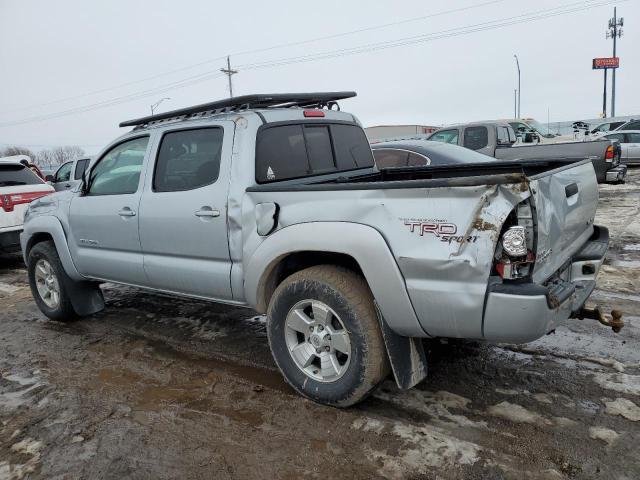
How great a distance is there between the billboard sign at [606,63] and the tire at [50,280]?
193ft

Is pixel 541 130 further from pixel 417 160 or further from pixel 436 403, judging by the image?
pixel 436 403

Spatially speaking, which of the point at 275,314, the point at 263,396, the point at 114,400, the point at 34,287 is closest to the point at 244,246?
the point at 275,314

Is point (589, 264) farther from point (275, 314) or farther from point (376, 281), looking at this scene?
point (275, 314)

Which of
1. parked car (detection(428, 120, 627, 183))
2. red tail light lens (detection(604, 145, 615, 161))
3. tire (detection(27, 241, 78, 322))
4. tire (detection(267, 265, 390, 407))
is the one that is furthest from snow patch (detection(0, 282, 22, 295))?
red tail light lens (detection(604, 145, 615, 161))

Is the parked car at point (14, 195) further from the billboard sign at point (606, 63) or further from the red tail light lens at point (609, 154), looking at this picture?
the billboard sign at point (606, 63)

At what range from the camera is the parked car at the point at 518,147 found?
10.5m

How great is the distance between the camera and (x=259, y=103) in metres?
4.03

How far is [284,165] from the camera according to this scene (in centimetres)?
384

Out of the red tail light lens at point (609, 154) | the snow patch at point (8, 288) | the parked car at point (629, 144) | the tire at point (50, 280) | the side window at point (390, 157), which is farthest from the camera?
the parked car at point (629, 144)

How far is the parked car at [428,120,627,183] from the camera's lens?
10.5 meters

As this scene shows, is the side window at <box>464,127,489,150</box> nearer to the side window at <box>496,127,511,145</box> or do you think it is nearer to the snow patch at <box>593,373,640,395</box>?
the side window at <box>496,127,511,145</box>

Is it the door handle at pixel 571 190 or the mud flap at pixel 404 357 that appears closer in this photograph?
the mud flap at pixel 404 357

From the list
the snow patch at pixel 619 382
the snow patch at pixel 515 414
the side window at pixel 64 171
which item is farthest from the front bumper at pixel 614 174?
the side window at pixel 64 171

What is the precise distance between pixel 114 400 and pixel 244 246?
141cm
